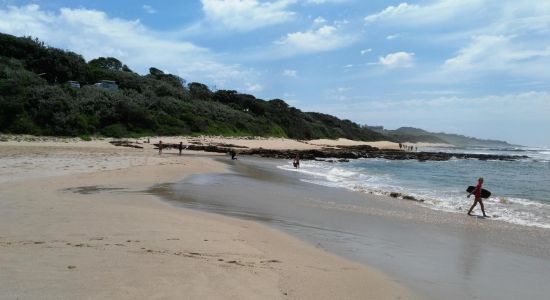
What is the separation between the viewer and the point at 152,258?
5.51m

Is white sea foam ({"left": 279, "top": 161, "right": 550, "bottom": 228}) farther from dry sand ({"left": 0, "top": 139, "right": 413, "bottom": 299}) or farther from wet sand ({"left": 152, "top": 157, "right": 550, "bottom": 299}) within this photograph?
dry sand ({"left": 0, "top": 139, "right": 413, "bottom": 299})

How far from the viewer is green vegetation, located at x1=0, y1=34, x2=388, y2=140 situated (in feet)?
116

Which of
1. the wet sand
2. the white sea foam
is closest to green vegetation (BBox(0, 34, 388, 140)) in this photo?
the wet sand

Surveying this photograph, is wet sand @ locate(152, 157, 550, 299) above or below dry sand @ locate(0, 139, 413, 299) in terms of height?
below

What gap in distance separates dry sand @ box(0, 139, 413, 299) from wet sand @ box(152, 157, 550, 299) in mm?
773

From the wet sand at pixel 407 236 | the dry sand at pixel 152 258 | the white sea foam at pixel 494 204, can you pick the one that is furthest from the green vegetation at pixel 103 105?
the dry sand at pixel 152 258

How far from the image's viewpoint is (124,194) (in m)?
11.9

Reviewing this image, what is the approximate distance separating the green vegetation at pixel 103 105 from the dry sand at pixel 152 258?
93.3ft

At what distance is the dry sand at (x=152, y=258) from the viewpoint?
4477 millimetres


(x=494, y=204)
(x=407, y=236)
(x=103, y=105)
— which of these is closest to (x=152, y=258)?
(x=407, y=236)

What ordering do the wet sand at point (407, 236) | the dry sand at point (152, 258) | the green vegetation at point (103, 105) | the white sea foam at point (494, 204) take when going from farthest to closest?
the green vegetation at point (103, 105) → the white sea foam at point (494, 204) → the wet sand at point (407, 236) → the dry sand at point (152, 258)

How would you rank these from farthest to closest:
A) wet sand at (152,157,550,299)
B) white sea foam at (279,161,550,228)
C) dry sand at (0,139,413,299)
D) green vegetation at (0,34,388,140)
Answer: green vegetation at (0,34,388,140) → white sea foam at (279,161,550,228) → wet sand at (152,157,550,299) → dry sand at (0,139,413,299)

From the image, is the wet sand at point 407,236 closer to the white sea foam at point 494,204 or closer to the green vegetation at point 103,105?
the white sea foam at point 494,204

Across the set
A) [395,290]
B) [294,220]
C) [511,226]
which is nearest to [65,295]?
[395,290]
